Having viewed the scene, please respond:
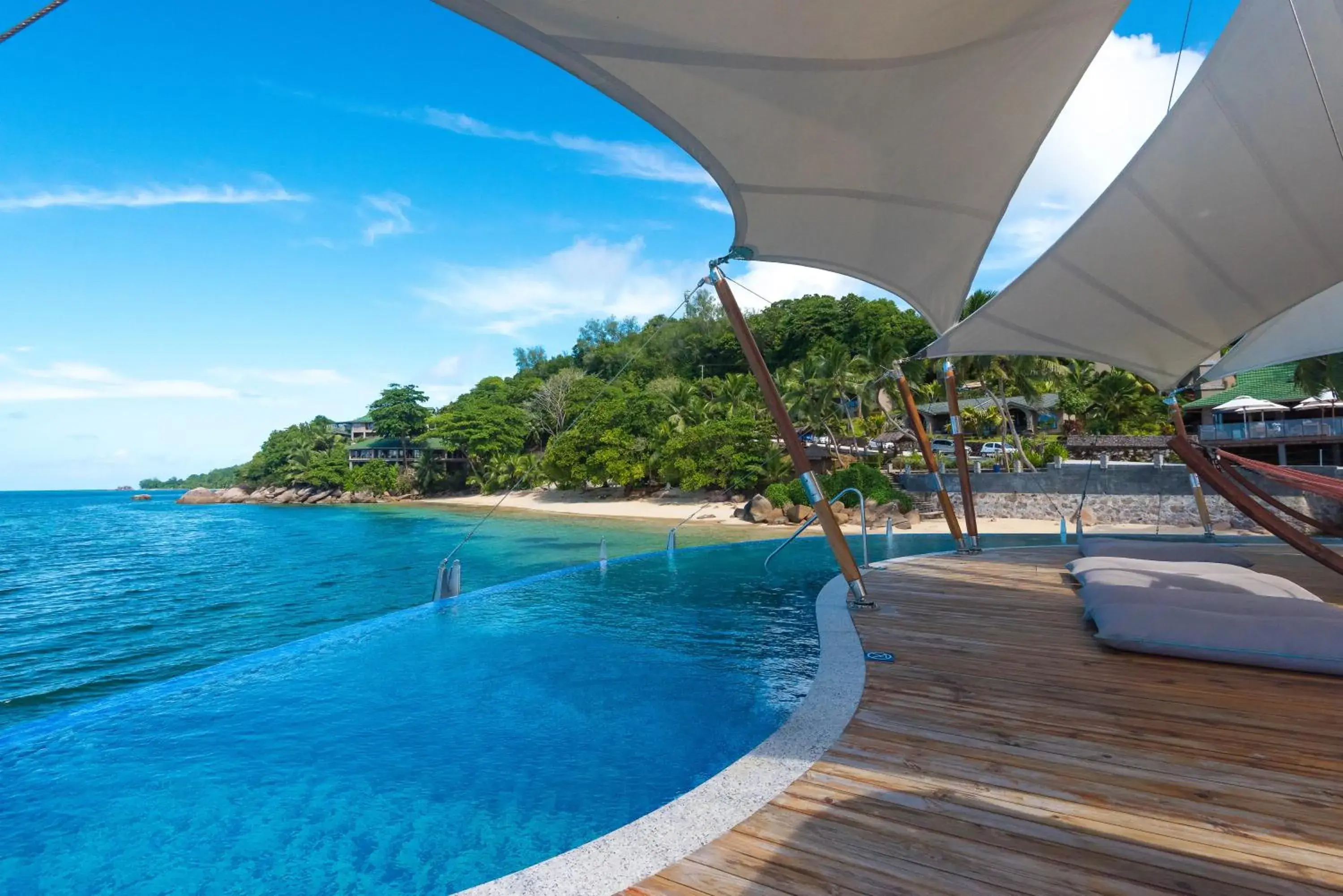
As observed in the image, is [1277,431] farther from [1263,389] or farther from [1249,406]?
[1263,389]

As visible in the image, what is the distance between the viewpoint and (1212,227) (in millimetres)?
6086

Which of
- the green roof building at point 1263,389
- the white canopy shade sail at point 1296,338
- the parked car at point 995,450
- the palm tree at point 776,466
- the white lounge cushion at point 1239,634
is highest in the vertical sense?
the green roof building at point 1263,389

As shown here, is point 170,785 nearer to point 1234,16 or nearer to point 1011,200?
point 1011,200

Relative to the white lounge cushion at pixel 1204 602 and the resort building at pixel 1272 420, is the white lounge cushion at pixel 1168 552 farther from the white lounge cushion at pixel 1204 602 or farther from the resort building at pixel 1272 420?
the resort building at pixel 1272 420

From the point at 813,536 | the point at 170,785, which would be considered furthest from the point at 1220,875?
the point at 813,536

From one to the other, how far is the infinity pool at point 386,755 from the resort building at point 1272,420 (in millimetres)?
21147

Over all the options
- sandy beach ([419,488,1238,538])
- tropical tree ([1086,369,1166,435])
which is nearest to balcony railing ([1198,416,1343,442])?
tropical tree ([1086,369,1166,435])

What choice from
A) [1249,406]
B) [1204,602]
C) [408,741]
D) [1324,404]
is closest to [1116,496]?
[1249,406]

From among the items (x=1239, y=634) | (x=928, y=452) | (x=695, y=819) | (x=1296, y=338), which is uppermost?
(x=1296, y=338)

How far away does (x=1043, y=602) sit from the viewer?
5.69 m

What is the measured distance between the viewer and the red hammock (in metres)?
5.58

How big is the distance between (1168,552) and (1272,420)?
1239 inches

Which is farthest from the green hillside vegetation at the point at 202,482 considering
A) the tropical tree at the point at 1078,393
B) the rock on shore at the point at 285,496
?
the tropical tree at the point at 1078,393

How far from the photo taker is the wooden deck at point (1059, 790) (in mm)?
1878
